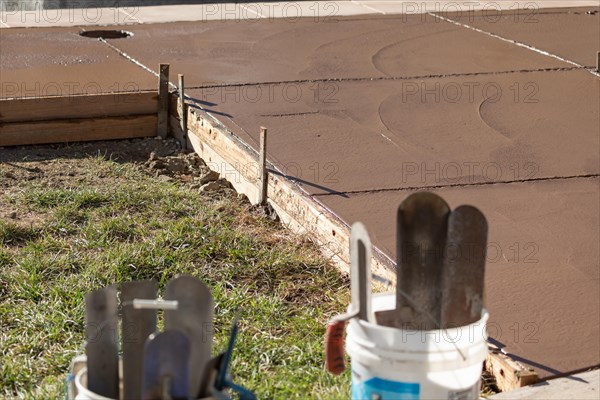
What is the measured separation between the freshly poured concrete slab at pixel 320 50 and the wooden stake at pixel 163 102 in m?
0.43

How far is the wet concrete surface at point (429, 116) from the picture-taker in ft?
14.1

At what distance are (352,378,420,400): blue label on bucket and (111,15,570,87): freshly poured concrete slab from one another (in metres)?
4.68

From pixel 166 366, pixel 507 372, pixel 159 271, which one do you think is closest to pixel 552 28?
pixel 159 271

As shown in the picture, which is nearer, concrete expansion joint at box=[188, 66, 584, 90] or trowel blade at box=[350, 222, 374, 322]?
trowel blade at box=[350, 222, 374, 322]

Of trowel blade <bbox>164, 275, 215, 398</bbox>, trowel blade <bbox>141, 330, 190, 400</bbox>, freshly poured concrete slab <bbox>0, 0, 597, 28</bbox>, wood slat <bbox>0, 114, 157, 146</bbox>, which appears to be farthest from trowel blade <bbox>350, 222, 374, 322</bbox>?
freshly poured concrete slab <bbox>0, 0, 597, 28</bbox>

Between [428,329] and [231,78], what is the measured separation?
466cm

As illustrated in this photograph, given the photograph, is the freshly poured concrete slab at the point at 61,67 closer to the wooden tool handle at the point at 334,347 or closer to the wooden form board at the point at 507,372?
the wooden form board at the point at 507,372

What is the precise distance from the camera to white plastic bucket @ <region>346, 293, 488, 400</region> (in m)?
2.70

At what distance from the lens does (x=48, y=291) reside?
4379 mm

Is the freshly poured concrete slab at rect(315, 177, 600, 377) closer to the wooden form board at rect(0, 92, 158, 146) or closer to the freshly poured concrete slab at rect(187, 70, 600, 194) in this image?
the freshly poured concrete slab at rect(187, 70, 600, 194)

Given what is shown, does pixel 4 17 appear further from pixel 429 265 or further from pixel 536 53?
pixel 429 265

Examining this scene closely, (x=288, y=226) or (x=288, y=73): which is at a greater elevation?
(x=288, y=73)

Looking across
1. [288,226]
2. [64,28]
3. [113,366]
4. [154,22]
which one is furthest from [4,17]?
[113,366]

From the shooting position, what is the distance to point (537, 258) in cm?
449
